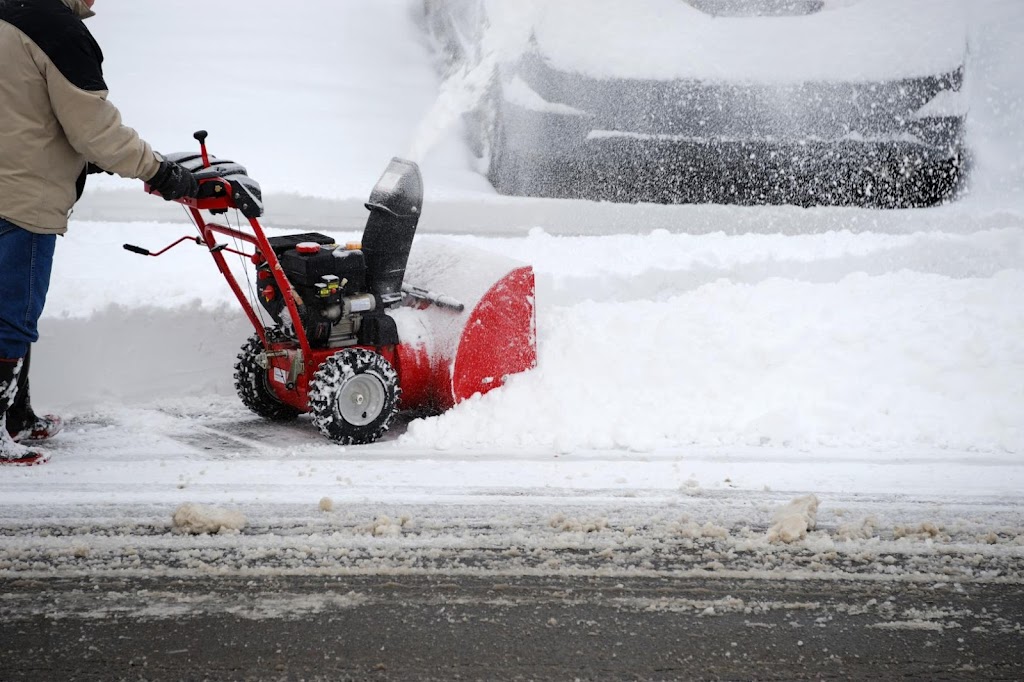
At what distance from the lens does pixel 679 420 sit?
14.2ft

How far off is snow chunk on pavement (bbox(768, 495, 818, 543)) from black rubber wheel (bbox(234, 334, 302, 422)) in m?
2.41

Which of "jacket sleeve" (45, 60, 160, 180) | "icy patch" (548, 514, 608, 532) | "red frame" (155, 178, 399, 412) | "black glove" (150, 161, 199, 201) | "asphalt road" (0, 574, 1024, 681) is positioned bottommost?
"asphalt road" (0, 574, 1024, 681)

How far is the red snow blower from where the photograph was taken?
13.2ft

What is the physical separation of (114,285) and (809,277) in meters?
4.09

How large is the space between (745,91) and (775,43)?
0.35 m

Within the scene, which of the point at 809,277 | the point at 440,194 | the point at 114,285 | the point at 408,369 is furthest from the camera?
the point at 440,194

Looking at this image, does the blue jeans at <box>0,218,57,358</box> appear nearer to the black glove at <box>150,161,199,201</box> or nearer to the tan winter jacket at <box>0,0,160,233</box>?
the tan winter jacket at <box>0,0,160,233</box>

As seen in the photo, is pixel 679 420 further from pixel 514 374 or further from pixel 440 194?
pixel 440 194

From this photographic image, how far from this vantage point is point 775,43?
6.14 metres

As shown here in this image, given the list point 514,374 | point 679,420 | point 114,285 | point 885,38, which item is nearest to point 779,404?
point 679,420

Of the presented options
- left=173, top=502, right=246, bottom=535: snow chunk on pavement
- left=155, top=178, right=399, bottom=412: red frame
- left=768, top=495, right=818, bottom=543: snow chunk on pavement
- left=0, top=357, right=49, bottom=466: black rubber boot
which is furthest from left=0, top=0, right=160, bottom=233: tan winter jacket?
left=768, top=495, right=818, bottom=543: snow chunk on pavement

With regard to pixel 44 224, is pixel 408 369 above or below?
below

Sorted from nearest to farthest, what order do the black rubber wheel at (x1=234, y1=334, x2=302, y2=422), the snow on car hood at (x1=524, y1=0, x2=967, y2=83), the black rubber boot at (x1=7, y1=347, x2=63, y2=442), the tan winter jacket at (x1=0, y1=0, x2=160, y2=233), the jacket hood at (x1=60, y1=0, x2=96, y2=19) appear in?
the tan winter jacket at (x1=0, y1=0, x2=160, y2=233) < the jacket hood at (x1=60, y1=0, x2=96, y2=19) < the black rubber boot at (x1=7, y1=347, x2=63, y2=442) < the black rubber wheel at (x1=234, y1=334, x2=302, y2=422) < the snow on car hood at (x1=524, y1=0, x2=967, y2=83)

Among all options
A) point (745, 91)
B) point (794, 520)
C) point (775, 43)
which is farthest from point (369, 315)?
point (775, 43)
